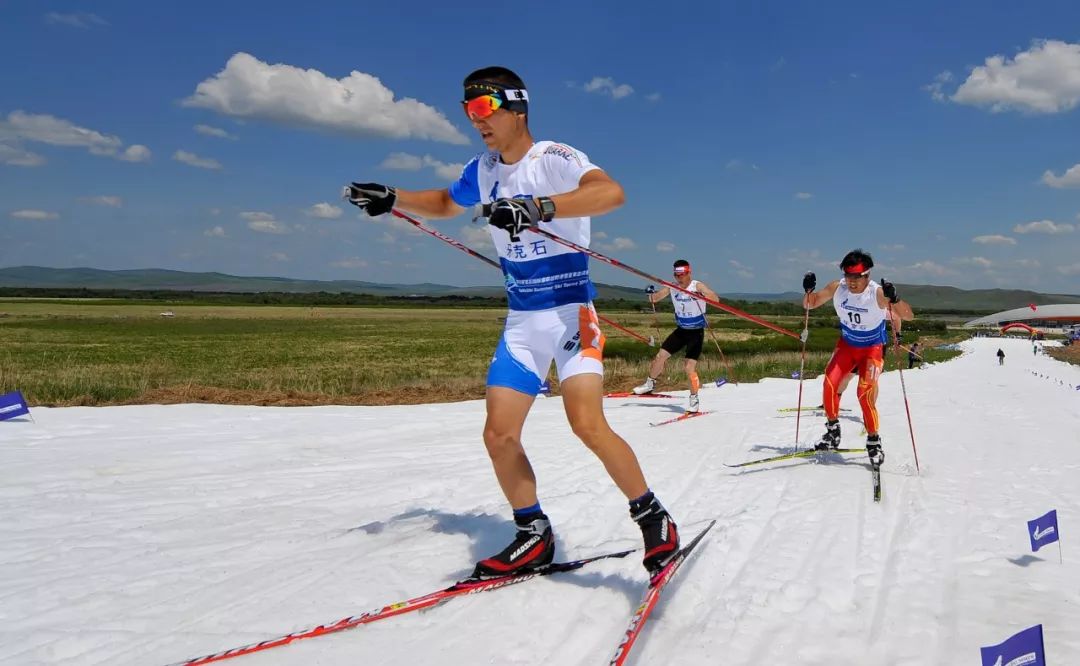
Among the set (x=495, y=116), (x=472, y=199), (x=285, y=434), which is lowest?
(x=285, y=434)

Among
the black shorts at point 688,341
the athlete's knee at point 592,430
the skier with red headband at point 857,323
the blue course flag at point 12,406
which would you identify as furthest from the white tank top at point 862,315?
the blue course flag at point 12,406

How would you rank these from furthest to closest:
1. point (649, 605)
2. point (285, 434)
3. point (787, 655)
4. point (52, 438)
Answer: point (285, 434)
point (52, 438)
point (649, 605)
point (787, 655)

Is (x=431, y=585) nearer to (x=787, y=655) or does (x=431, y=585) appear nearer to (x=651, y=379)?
(x=787, y=655)

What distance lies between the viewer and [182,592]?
12.7ft

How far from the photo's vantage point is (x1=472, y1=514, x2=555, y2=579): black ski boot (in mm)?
3881

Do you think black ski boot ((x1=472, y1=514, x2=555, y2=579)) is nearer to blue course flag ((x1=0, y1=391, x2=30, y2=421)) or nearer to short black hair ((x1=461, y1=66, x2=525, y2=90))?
short black hair ((x1=461, y1=66, x2=525, y2=90))

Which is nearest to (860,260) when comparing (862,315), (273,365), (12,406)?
(862,315)

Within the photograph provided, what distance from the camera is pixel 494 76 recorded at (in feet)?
12.5

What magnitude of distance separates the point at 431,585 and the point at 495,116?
9.39 ft

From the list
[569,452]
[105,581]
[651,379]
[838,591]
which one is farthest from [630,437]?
[105,581]

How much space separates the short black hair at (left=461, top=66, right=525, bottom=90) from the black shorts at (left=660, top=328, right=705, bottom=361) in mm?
9077

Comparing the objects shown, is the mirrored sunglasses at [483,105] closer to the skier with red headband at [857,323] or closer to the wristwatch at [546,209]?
the wristwatch at [546,209]

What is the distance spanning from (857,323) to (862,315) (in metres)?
0.12

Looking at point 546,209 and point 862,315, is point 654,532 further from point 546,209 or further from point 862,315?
point 862,315
